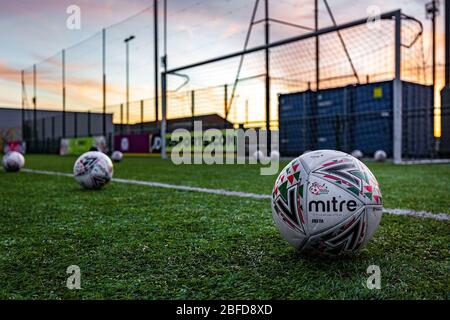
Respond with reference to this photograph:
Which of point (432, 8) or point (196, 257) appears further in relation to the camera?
point (432, 8)

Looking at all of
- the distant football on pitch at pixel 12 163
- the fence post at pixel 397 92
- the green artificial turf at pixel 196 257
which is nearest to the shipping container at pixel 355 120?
the fence post at pixel 397 92

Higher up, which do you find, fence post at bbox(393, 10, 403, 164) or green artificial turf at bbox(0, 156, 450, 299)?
fence post at bbox(393, 10, 403, 164)

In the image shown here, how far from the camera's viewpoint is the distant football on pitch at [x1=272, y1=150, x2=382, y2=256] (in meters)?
2.28

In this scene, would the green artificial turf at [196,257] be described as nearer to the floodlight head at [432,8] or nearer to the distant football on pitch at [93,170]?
the distant football on pitch at [93,170]

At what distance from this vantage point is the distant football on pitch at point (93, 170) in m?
6.25

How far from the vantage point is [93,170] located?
6.22 metres

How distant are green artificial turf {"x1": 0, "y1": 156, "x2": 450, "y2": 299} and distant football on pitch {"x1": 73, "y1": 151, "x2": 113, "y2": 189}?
1631mm

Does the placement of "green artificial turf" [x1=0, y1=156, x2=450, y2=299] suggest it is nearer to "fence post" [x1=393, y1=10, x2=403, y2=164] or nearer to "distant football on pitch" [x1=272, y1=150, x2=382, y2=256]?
"distant football on pitch" [x1=272, y1=150, x2=382, y2=256]

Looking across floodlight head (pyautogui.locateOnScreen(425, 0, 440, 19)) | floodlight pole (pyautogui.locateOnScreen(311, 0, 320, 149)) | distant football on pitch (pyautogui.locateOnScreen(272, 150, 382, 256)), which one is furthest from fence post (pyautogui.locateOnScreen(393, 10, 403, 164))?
floodlight head (pyautogui.locateOnScreen(425, 0, 440, 19))

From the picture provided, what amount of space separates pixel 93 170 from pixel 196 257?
412 cm

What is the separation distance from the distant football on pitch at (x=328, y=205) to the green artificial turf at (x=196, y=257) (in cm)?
14

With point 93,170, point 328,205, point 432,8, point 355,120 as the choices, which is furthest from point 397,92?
point 432,8

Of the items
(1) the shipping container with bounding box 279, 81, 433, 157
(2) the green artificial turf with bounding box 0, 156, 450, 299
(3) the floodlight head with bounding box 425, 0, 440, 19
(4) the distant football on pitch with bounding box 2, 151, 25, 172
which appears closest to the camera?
(2) the green artificial turf with bounding box 0, 156, 450, 299

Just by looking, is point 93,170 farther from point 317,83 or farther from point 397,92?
point 317,83
